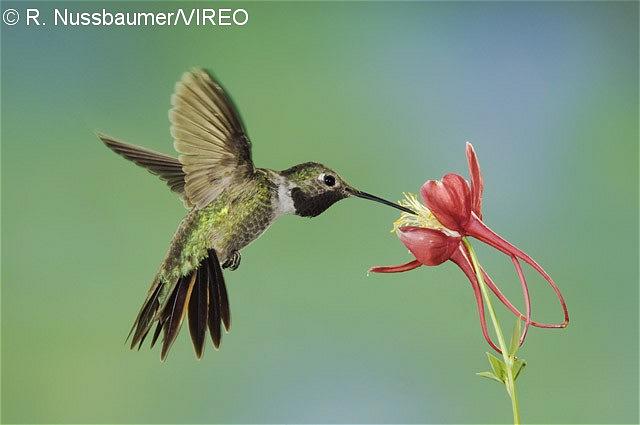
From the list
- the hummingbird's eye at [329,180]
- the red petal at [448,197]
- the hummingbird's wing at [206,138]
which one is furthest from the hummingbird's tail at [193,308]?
the red petal at [448,197]

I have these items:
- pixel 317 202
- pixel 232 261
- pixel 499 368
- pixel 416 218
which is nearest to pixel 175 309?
pixel 232 261

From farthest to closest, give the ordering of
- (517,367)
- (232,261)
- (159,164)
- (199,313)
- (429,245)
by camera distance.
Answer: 1. (159,164)
2. (232,261)
3. (199,313)
4. (429,245)
5. (517,367)

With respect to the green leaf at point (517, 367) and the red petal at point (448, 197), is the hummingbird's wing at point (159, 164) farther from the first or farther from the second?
the green leaf at point (517, 367)

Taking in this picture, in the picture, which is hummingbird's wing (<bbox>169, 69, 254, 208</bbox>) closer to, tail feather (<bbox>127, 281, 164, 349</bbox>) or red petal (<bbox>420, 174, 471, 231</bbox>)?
tail feather (<bbox>127, 281, 164, 349</bbox>)

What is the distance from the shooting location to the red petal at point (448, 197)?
112cm

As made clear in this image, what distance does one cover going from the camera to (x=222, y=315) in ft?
4.04

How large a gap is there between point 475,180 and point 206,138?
0.45 metres

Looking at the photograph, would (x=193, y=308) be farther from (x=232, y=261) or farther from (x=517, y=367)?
(x=517, y=367)

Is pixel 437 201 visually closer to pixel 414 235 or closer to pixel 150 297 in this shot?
pixel 414 235

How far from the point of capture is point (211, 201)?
1.45 meters

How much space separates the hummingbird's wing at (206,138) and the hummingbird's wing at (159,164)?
4.9 inches

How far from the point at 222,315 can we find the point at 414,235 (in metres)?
0.33

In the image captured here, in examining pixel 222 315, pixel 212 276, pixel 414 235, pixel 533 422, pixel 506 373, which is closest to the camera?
pixel 506 373

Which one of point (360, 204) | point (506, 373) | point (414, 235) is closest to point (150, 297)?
point (414, 235)
